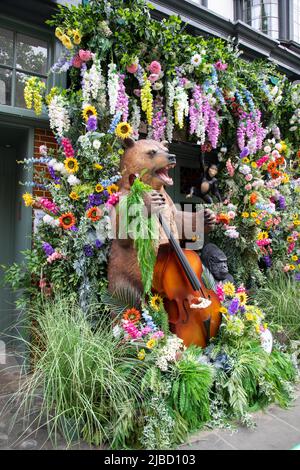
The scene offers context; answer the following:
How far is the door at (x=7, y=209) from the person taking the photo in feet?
16.8

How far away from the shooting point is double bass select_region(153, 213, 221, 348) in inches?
133

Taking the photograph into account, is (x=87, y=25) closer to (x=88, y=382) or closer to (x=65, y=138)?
(x=65, y=138)

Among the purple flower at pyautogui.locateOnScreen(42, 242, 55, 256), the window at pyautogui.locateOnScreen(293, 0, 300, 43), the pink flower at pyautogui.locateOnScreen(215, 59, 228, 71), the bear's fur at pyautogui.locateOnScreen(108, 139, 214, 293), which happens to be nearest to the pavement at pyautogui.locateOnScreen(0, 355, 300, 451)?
the bear's fur at pyautogui.locateOnScreen(108, 139, 214, 293)

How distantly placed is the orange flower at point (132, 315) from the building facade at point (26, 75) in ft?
5.55

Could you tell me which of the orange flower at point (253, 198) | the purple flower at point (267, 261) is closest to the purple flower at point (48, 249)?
the orange flower at point (253, 198)

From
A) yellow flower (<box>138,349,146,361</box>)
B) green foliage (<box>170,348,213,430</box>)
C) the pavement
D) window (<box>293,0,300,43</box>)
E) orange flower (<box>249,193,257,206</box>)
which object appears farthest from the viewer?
window (<box>293,0,300,43</box>)

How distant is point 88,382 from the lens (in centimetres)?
274

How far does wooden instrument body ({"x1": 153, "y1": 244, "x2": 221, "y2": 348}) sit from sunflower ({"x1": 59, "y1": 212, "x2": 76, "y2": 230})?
3.39 feet

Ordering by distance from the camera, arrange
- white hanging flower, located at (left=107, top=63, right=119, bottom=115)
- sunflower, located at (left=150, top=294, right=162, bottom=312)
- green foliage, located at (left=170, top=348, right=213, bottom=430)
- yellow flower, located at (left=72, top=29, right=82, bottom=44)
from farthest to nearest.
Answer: white hanging flower, located at (left=107, top=63, right=119, bottom=115)
yellow flower, located at (left=72, top=29, right=82, bottom=44)
sunflower, located at (left=150, top=294, right=162, bottom=312)
green foliage, located at (left=170, top=348, right=213, bottom=430)

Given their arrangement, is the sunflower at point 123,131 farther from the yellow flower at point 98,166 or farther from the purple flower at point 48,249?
the purple flower at point 48,249

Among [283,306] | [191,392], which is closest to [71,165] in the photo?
[191,392]

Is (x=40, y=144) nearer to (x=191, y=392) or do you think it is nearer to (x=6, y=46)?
(x=6, y=46)

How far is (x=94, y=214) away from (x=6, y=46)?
234 centimetres

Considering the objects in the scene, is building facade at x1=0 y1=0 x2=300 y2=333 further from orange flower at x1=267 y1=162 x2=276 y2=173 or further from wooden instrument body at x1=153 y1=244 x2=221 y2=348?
wooden instrument body at x1=153 y1=244 x2=221 y2=348
